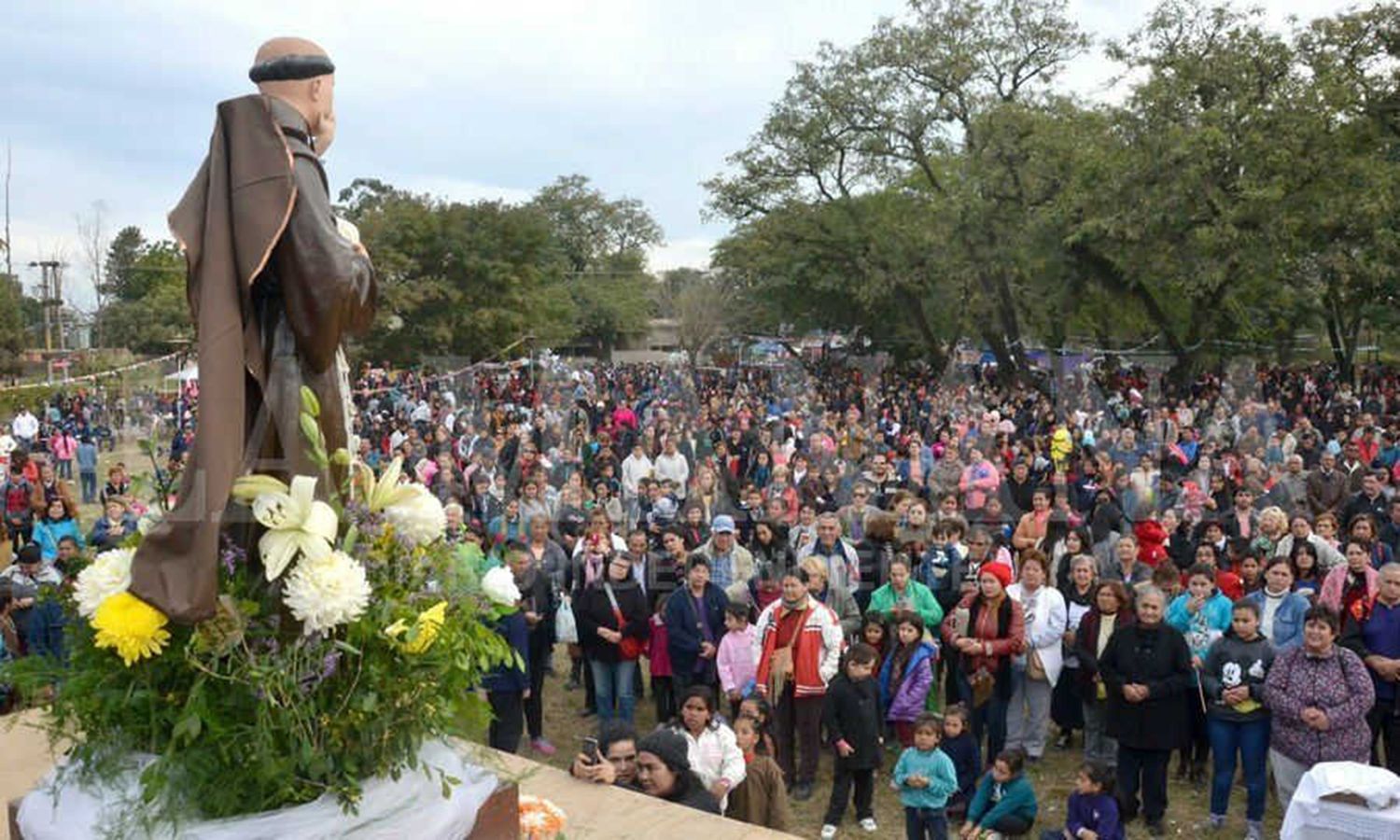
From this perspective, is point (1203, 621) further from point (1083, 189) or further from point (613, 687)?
point (1083, 189)

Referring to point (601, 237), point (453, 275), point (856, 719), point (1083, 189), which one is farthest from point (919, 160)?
point (601, 237)

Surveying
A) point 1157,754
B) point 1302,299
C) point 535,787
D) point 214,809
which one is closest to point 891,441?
point 1157,754

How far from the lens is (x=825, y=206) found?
3362cm

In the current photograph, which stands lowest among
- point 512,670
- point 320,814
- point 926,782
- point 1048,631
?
point 926,782

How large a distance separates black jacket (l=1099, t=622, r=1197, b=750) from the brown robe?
16.3 feet

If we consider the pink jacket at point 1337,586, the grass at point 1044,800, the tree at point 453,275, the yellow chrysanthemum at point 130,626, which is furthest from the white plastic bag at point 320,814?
the tree at point 453,275

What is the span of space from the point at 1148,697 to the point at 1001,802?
120 centimetres

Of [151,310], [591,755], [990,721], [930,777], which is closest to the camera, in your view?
[591,755]

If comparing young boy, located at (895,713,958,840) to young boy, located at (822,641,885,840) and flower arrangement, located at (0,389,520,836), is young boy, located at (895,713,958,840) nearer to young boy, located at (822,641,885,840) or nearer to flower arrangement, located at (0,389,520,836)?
young boy, located at (822,641,885,840)

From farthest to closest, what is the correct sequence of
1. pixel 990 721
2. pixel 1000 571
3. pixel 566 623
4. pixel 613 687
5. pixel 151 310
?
pixel 151 310 → pixel 613 687 → pixel 566 623 → pixel 1000 571 → pixel 990 721

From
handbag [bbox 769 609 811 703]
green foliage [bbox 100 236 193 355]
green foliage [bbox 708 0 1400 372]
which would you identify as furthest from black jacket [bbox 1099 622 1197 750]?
green foliage [bbox 100 236 193 355]

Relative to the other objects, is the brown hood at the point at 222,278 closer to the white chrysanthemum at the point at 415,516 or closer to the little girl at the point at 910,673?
the white chrysanthemum at the point at 415,516

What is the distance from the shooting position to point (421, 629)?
267 cm

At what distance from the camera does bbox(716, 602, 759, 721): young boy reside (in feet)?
23.3
